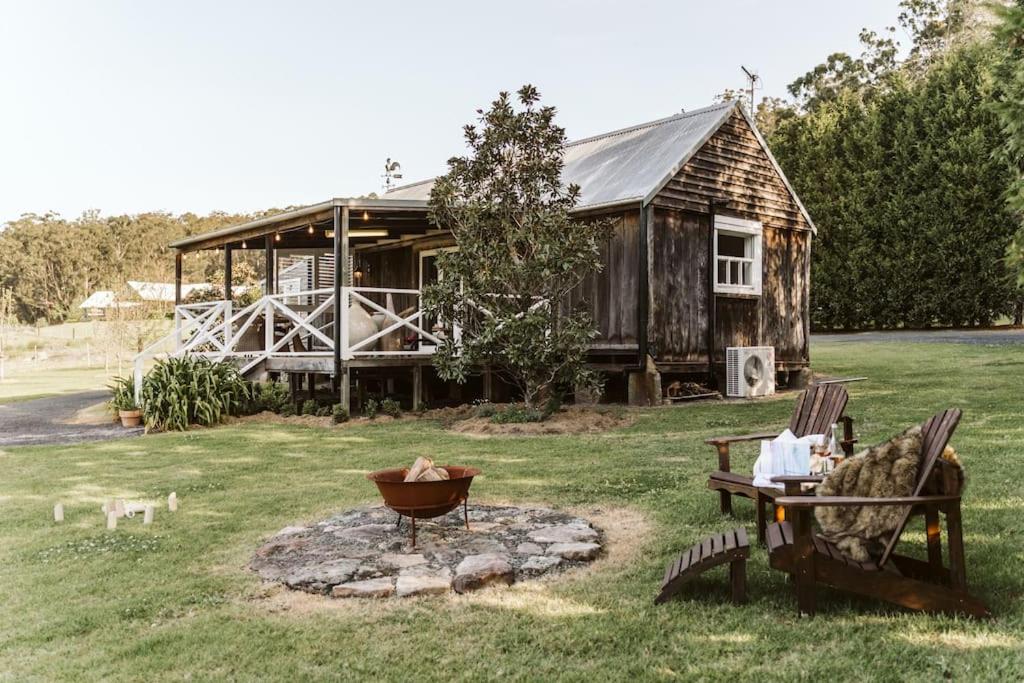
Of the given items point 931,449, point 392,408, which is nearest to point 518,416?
point 392,408

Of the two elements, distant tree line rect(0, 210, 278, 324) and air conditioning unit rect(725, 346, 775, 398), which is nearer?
air conditioning unit rect(725, 346, 775, 398)

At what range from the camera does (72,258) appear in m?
48.1

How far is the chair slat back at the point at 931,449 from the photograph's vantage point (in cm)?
348

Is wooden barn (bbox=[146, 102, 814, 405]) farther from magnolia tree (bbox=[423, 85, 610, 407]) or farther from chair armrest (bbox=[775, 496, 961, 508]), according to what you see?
chair armrest (bbox=[775, 496, 961, 508])

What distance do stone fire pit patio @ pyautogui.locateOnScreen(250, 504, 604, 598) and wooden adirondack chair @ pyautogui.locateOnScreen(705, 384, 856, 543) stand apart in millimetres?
911

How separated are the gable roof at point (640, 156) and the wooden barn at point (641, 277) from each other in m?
0.04

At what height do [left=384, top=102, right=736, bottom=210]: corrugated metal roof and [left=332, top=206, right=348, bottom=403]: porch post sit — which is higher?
[left=384, top=102, right=736, bottom=210]: corrugated metal roof

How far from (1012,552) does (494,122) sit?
7.85 metres

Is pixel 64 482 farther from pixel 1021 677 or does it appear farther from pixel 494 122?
pixel 1021 677

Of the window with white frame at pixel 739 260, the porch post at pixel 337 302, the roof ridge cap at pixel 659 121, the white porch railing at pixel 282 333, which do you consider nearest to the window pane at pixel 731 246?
the window with white frame at pixel 739 260

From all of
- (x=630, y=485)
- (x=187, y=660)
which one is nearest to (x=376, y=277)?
(x=630, y=485)

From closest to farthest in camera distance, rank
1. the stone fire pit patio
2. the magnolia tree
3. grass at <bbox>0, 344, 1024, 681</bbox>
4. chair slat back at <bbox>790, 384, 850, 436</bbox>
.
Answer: grass at <bbox>0, 344, 1024, 681</bbox>, the stone fire pit patio, chair slat back at <bbox>790, 384, 850, 436</bbox>, the magnolia tree

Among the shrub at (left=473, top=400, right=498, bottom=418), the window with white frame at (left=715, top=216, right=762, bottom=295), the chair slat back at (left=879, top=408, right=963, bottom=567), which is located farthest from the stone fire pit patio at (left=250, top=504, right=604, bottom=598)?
the window with white frame at (left=715, top=216, right=762, bottom=295)

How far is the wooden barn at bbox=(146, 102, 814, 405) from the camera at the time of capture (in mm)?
12094
